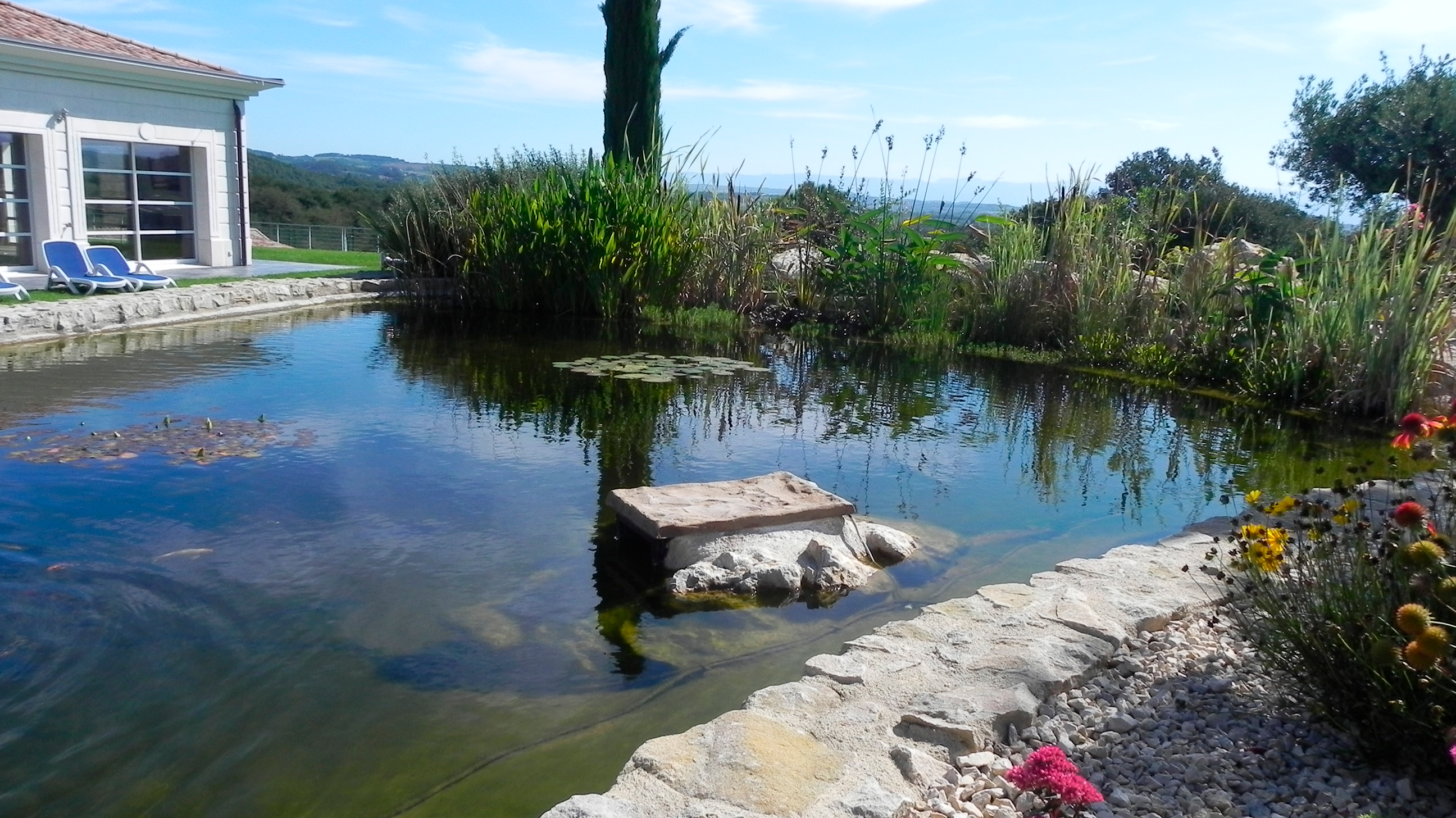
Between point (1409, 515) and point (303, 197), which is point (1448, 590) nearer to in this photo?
point (1409, 515)

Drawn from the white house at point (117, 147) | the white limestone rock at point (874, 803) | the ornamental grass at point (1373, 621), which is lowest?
the white limestone rock at point (874, 803)

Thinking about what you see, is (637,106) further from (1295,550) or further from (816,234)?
(1295,550)

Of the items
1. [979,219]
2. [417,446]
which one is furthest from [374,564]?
[979,219]

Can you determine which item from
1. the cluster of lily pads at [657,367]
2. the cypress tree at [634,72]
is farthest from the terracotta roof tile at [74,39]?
the cluster of lily pads at [657,367]

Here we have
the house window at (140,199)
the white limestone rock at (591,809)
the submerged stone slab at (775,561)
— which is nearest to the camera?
the white limestone rock at (591,809)

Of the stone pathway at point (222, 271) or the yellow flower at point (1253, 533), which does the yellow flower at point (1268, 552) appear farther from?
the stone pathway at point (222, 271)

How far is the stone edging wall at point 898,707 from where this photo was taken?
2.26 m

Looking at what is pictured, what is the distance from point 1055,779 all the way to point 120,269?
1179 cm

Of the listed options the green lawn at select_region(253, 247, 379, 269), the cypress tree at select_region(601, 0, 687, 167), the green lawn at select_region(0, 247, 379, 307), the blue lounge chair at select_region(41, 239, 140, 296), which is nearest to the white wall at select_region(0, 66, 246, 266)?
the blue lounge chair at select_region(41, 239, 140, 296)

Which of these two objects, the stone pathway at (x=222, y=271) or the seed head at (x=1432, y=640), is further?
the stone pathway at (x=222, y=271)

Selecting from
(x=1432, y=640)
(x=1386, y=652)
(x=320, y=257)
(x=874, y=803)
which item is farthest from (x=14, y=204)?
(x=1432, y=640)

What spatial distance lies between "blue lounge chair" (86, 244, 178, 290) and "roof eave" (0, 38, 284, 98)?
6.89 ft

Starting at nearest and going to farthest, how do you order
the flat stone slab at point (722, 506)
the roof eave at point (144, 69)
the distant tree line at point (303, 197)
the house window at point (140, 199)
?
1. the flat stone slab at point (722, 506)
2. the roof eave at point (144, 69)
3. the house window at point (140, 199)
4. the distant tree line at point (303, 197)

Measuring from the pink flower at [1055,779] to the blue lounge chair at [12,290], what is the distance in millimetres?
10424
